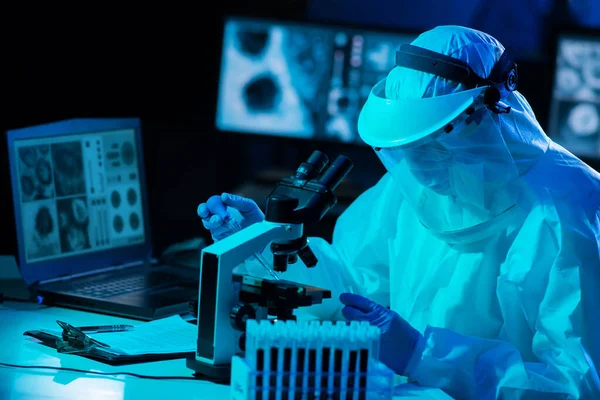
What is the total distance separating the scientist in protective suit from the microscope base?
9.9 inches

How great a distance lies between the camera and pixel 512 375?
1.62 metres

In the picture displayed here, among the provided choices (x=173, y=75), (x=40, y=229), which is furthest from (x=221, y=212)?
(x=173, y=75)

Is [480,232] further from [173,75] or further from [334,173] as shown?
[173,75]

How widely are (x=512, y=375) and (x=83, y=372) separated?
0.79 meters

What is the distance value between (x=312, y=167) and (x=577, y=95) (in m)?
2.01

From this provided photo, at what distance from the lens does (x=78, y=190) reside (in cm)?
237

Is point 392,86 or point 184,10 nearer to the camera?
point 392,86

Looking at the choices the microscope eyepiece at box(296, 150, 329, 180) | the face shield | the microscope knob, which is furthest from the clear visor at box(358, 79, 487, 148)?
the microscope knob

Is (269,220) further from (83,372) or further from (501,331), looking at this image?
(501,331)

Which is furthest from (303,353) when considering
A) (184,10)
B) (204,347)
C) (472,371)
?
A: (184,10)

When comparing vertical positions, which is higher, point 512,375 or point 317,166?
point 317,166

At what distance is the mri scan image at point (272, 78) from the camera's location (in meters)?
3.38

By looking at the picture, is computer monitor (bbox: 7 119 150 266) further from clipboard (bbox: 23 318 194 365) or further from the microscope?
the microscope

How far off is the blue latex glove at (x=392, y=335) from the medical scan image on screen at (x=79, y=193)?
0.97m
